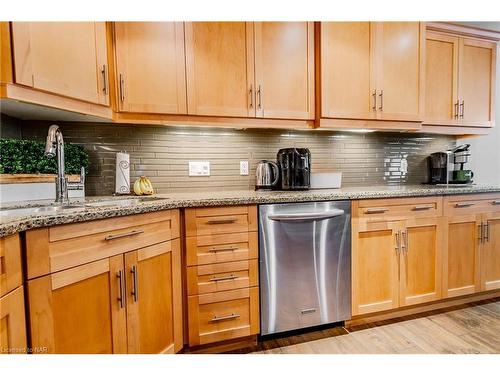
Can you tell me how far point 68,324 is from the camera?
3.17 feet

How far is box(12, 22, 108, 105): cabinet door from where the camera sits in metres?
1.18

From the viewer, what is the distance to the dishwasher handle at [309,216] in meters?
1.55

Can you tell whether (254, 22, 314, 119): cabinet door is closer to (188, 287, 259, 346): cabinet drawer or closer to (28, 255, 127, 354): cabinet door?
(188, 287, 259, 346): cabinet drawer

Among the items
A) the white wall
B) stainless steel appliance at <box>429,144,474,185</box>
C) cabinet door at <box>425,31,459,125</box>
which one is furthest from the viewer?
the white wall

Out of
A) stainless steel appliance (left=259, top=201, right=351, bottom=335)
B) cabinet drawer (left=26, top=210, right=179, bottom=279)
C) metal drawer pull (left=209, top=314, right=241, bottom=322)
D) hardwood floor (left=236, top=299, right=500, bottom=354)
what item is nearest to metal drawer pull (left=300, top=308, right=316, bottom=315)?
stainless steel appliance (left=259, top=201, right=351, bottom=335)

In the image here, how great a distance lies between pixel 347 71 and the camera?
6.32 feet

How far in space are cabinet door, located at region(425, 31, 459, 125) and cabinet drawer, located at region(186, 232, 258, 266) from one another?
1.86 meters

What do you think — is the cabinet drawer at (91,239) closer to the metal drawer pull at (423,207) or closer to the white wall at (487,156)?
the metal drawer pull at (423,207)

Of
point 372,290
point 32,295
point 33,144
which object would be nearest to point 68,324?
point 32,295

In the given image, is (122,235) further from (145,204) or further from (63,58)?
(63,58)

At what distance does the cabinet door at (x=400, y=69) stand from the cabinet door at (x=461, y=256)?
2.88 ft

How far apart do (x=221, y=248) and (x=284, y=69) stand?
1.27 meters

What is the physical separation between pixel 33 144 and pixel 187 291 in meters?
1.22

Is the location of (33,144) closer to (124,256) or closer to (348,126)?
(124,256)
